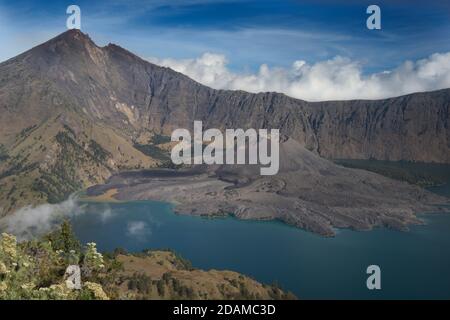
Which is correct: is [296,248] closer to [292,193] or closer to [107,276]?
[292,193]

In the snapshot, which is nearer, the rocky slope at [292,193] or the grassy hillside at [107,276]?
the grassy hillside at [107,276]

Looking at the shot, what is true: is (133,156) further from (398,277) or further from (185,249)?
(398,277)

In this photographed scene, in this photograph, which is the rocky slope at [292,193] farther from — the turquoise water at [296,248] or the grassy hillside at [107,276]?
the grassy hillside at [107,276]

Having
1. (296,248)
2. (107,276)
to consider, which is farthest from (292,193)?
(107,276)

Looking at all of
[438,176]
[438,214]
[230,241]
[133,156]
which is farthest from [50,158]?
[438,176]

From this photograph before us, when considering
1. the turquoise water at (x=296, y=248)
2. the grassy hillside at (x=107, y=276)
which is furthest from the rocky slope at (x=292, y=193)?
the grassy hillside at (x=107, y=276)

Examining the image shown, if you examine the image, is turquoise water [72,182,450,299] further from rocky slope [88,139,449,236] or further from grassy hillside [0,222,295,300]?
grassy hillside [0,222,295,300]

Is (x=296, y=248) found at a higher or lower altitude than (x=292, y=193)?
lower

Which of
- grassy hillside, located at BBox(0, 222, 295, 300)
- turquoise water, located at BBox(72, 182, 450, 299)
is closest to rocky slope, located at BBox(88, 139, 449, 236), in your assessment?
turquoise water, located at BBox(72, 182, 450, 299)
